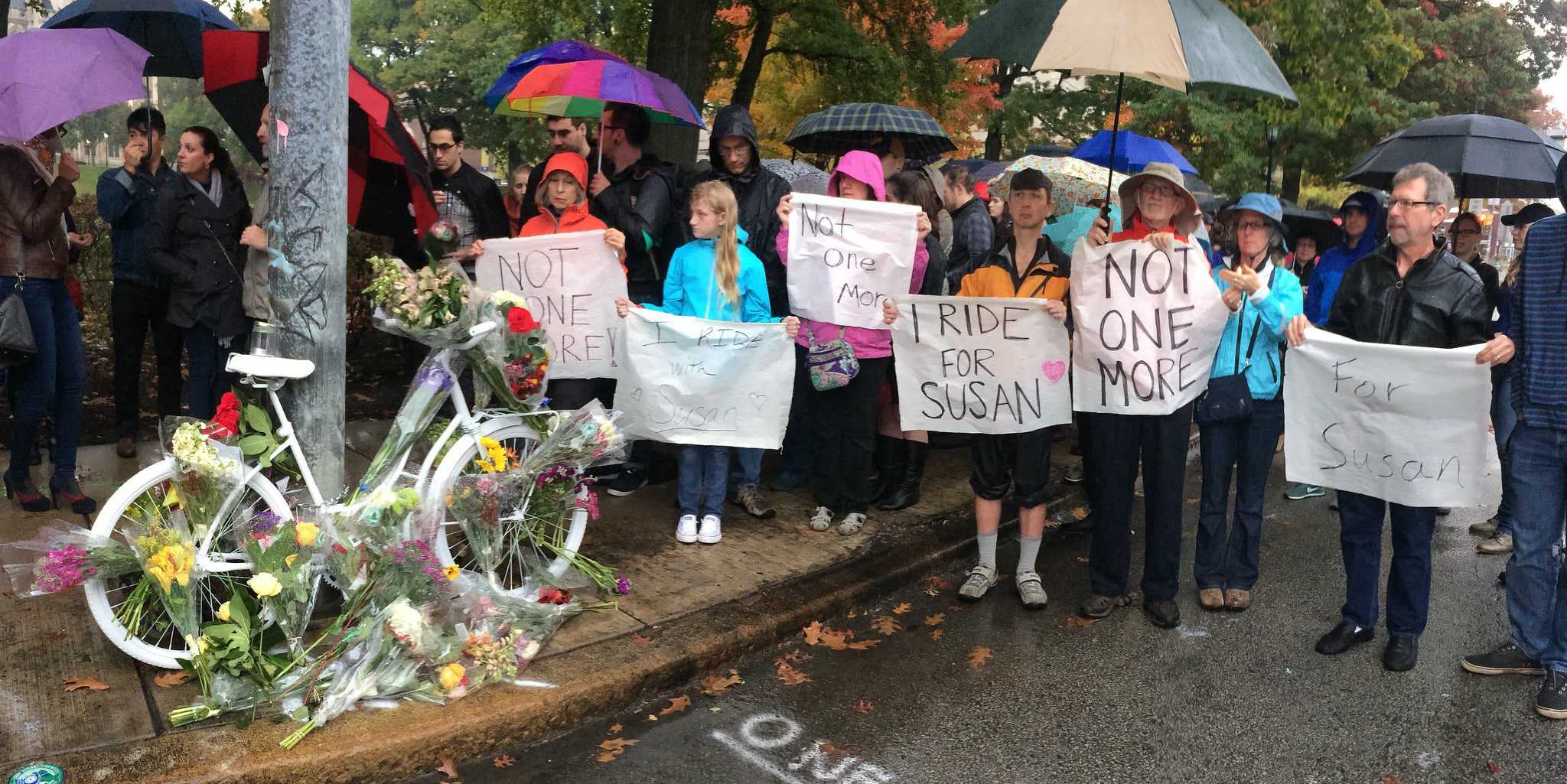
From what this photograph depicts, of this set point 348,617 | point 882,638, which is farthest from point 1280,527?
point 348,617

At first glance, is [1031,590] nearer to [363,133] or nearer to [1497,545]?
[1497,545]

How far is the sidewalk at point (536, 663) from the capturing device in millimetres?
3547

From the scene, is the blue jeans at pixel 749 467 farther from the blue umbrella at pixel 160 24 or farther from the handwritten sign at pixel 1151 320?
the blue umbrella at pixel 160 24

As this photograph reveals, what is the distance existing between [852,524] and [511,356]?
2214mm

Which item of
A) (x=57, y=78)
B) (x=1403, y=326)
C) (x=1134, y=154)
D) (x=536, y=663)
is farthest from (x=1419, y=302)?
(x=1134, y=154)

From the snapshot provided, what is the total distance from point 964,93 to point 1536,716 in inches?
557

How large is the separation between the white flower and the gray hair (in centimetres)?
425

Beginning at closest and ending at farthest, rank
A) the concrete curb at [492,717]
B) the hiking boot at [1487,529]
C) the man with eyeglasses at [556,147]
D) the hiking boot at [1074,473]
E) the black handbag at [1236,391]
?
the concrete curb at [492,717] → the black handbag at [1236,391] → the man with eyeglasses at [556,147] → the hiking boot at [1487,529] → the hiking boot at [1074,473]

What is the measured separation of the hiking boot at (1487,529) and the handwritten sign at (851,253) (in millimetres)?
4104

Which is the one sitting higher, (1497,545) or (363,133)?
(363,133)

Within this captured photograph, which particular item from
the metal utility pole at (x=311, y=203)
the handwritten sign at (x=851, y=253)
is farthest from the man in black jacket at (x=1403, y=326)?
the metal utility pole at (x=311, y=203)

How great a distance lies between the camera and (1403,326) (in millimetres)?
4848

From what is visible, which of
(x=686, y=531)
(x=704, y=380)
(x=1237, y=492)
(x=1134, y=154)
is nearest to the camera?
(x=1237, y=492)

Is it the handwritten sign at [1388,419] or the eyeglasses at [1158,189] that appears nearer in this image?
the handwritten sign at [1388,419]
